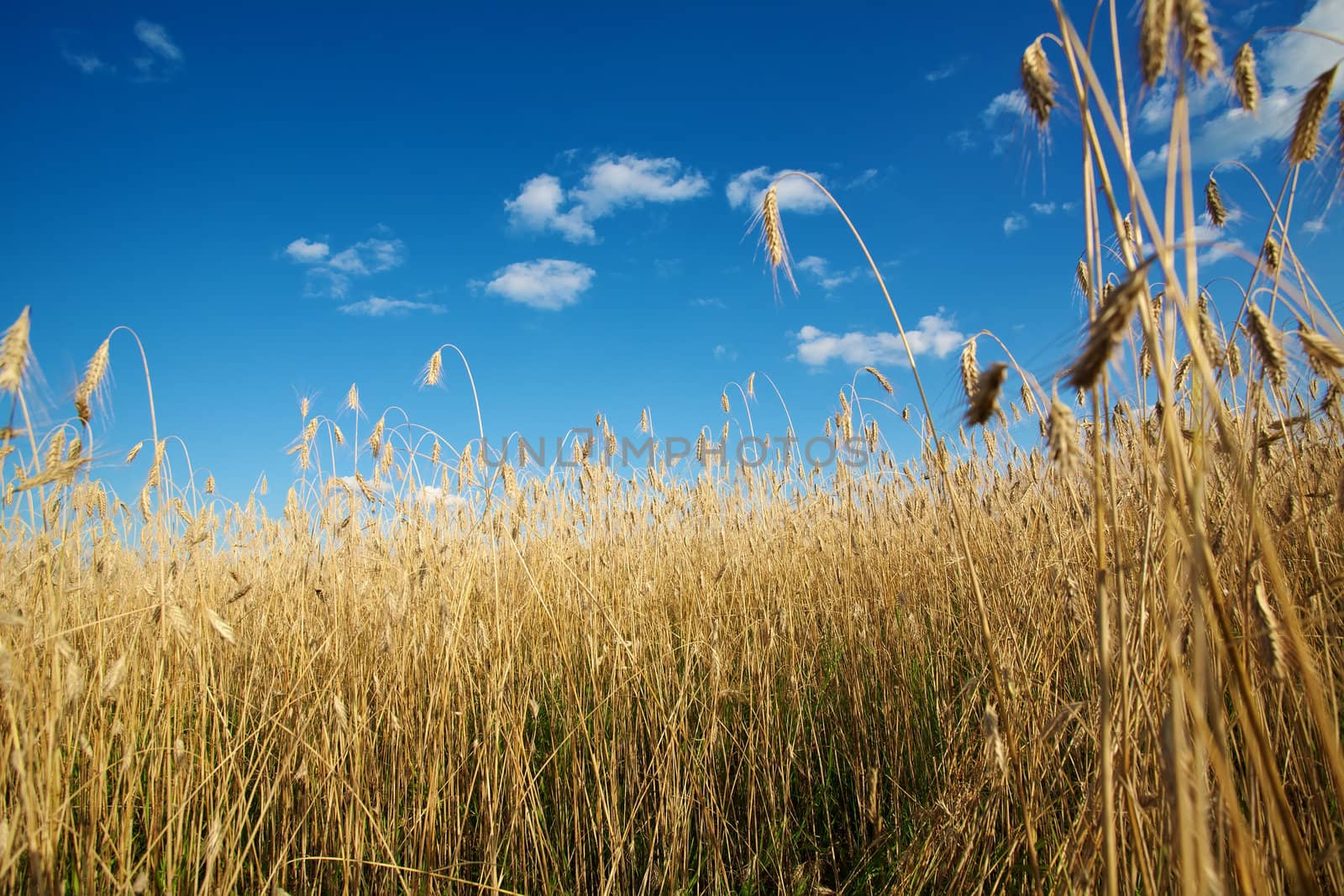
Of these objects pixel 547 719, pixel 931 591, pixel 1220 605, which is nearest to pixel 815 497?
pixel 931 591

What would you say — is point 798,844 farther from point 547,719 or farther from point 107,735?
point 107,735

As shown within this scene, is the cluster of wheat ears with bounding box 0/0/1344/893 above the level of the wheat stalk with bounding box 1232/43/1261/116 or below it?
below

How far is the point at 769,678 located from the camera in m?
2.38

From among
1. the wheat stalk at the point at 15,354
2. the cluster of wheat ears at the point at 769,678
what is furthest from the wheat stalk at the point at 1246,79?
the wheat stalk at the point at 15,354

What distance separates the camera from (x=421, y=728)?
214 centimetres

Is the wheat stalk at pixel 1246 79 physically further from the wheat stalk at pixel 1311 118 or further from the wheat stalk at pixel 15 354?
the wheat stalk at pixel 15 354

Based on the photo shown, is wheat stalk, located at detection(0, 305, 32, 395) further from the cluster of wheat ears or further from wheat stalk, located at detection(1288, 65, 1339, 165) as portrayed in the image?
wheat stalk, located at detection(1288, 65, 1339, 165)

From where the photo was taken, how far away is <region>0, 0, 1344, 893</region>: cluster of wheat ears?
98 cm

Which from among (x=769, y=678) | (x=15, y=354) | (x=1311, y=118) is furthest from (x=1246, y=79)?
(x=15, y=354)

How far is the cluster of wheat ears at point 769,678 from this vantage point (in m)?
0.98

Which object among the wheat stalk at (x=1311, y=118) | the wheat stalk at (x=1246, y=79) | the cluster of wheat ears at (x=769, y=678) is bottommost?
the cluster of wheat ears at (x=769, y=678)

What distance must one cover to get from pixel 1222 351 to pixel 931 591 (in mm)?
2004

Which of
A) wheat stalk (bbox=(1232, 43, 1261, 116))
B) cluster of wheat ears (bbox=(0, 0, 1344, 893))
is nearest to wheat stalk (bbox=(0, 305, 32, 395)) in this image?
cluster of wheat ears (bbox=(0, 0, 1344, 893))

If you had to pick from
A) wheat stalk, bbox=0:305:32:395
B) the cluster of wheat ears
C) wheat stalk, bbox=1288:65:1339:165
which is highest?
wheat stalk, bbox=1288:65:1339:165
